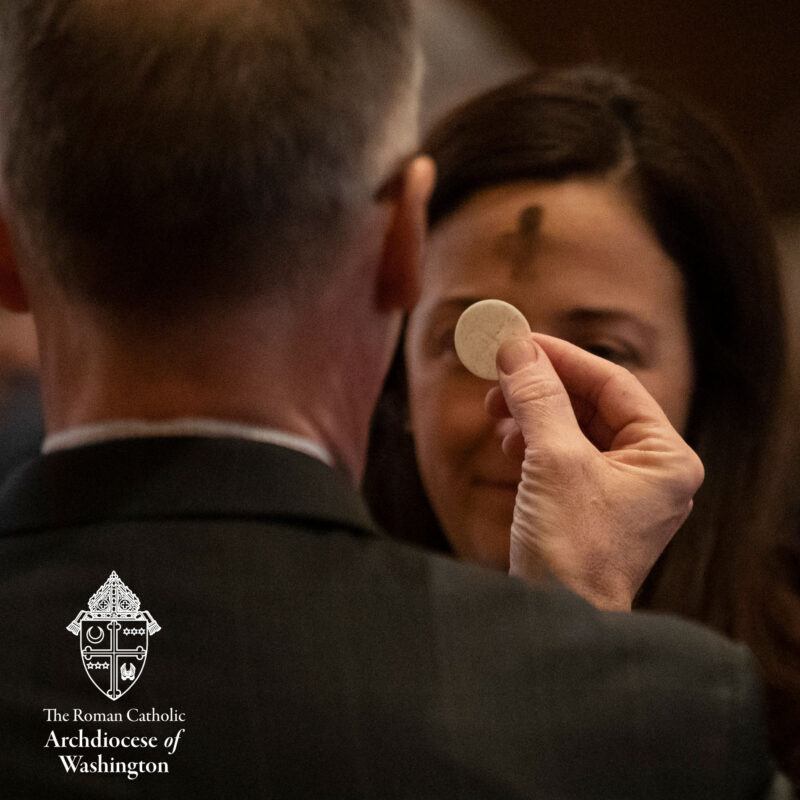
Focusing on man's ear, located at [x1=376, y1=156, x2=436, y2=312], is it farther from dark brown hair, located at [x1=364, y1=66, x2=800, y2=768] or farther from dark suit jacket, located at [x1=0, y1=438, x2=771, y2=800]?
dark brown hair, located at [x1=364, y1=66, x2=800, y2=768]

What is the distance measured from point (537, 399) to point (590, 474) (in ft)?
0.16

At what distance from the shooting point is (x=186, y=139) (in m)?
0.44

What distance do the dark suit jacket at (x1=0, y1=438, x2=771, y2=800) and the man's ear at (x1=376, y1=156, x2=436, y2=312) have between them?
4.4 inches

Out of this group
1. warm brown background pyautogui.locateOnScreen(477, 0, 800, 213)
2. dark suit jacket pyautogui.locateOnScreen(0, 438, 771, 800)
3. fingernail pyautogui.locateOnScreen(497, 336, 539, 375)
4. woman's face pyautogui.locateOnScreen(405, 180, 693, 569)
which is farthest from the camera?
warm brown background pyautogui.locateOnScreen(477, 0, 800, 213)

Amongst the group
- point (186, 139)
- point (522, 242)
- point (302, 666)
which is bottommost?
point (302, 666)

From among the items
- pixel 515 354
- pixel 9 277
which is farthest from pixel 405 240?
pixel 9 277

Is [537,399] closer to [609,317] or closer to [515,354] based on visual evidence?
[515,354]

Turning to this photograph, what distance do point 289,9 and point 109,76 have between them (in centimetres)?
9

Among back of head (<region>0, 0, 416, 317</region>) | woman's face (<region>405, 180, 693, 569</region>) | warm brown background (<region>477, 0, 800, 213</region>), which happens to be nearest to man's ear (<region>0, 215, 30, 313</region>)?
back of head (<region>0, 0, 416, 317</region>)

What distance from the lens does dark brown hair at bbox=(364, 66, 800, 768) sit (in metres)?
0.70

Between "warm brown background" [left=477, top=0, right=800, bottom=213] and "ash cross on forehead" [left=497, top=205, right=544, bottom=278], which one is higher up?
"warm brown background" [left=477, top=0, right=800, bottom=213]

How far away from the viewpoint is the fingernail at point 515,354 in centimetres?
54

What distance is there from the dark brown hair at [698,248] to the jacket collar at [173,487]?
0.32 meters

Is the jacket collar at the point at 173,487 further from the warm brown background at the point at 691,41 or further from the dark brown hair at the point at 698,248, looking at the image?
the warm brown background at the point at 691,41
